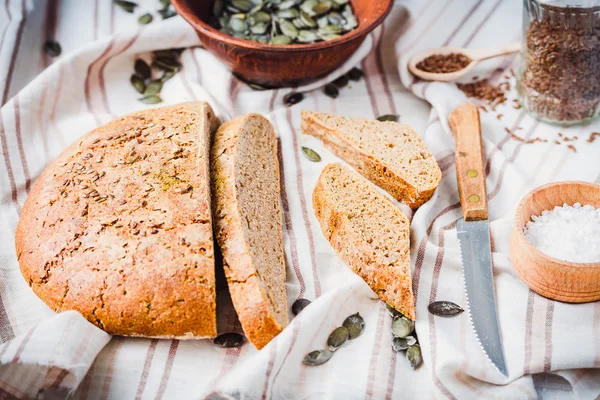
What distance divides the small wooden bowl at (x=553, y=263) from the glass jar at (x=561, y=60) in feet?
2.73

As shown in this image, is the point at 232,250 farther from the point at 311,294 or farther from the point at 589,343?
the point at 589,343

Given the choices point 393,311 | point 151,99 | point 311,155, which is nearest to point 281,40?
point 311,155

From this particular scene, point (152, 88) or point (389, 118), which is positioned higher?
point (152, 88)

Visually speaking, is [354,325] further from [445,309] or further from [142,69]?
[142,69]

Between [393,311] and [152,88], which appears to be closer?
[393,311]

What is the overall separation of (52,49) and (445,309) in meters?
3.03

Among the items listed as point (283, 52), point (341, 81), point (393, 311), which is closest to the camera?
point (393, 311)

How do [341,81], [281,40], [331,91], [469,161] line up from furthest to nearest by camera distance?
1. [341,81]
2. [331,91]
3. [281,40]
4. [469,161]

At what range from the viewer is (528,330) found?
2.45 metres

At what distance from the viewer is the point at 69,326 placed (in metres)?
2.35

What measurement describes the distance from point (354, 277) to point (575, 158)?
4.86 ft

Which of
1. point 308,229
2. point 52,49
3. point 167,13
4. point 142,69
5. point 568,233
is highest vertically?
point 167,13

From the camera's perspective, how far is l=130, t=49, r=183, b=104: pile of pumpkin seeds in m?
3.87

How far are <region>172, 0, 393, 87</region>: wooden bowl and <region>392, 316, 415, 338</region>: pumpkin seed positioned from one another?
1544mm
